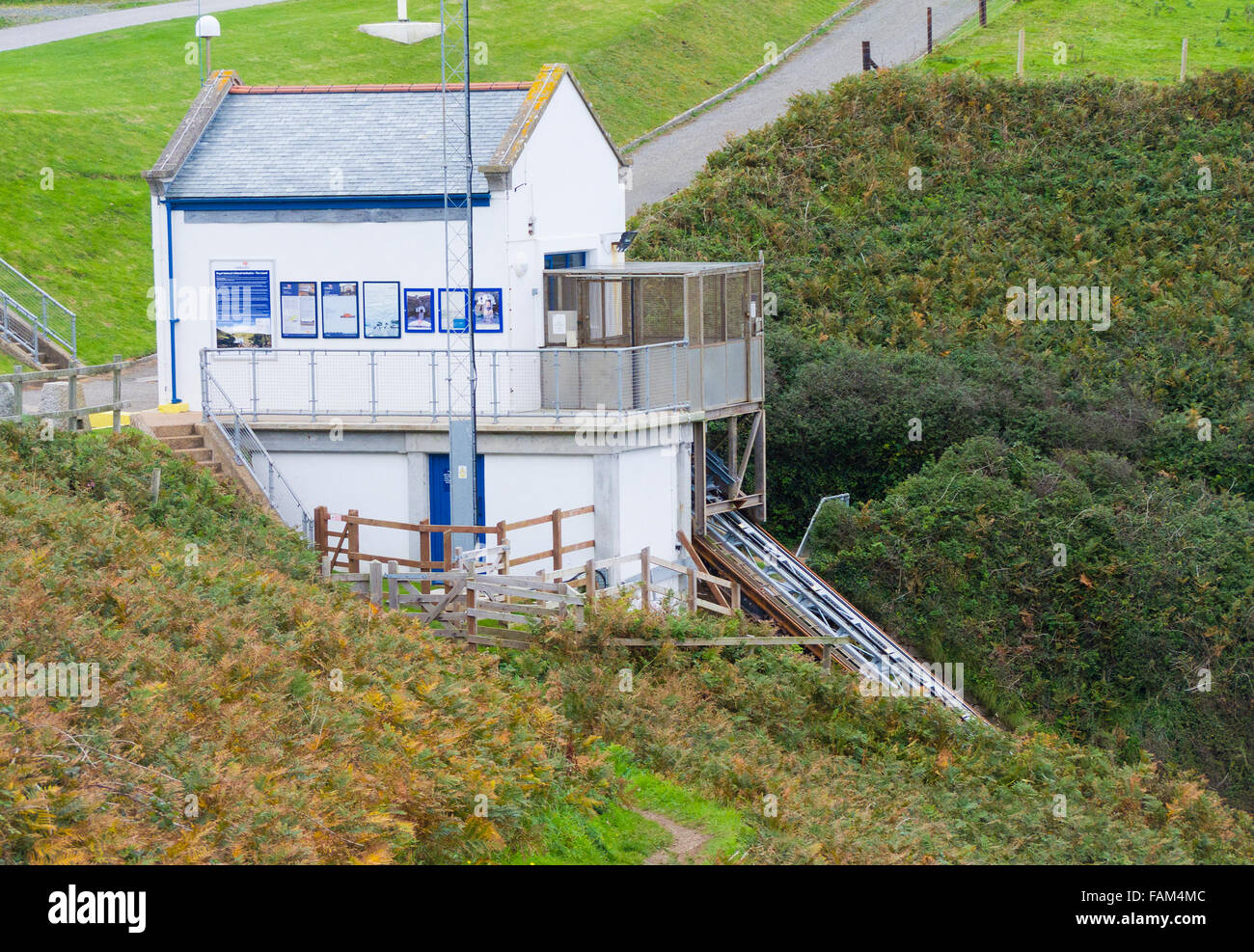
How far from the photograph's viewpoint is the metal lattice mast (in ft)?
73.3

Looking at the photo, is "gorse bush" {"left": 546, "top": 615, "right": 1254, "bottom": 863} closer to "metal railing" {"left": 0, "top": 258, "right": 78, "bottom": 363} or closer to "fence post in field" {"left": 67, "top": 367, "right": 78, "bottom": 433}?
"fence post in field" {"left": 67, "top": 367, "right": 78, "bottom": 433}

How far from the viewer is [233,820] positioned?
36.1 ft

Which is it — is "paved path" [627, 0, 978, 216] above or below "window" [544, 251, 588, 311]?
above

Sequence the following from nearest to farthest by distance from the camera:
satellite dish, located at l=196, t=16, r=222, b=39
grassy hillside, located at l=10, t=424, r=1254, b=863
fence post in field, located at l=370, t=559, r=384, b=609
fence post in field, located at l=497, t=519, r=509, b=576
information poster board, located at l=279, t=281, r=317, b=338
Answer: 1. grassy hillside, located at l=10, t=424, r=1254, b=863
2. fence post in field, located at l=370, t=559, r=384, b=609
3. fence post in field, located at l=497, t=519, r=509, b=576
4. information poster board, located at l=279, t=281, r=317, b=338
5. satellite dish, located at l=196, t=16, r=222, b=39

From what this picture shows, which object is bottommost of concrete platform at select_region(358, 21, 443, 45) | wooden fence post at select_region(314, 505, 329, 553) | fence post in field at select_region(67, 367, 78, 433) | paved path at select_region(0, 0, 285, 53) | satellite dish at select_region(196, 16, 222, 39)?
wooden fence post at select_region(314, 505, 329, 553)

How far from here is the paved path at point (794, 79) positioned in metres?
43.9

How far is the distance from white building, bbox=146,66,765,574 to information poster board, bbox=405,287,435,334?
30 millimetres

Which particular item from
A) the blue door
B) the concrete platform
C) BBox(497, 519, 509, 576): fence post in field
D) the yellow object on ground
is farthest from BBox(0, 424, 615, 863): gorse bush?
the concrete platform

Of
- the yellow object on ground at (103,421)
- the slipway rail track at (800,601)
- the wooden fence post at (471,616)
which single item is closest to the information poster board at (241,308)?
the yellow object on ground at (103,421)

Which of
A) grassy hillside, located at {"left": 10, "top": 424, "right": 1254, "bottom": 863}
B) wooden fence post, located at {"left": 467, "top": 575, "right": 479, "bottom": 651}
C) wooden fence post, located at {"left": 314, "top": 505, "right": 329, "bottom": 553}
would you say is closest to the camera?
grassy hillside, located at {"left": 10, "top": 424, "right": 1254, "bottom": 863}

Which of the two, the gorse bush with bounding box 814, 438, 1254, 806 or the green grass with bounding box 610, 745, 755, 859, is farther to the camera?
the gorse bush with bounding box 814, 438, 1254, 806
